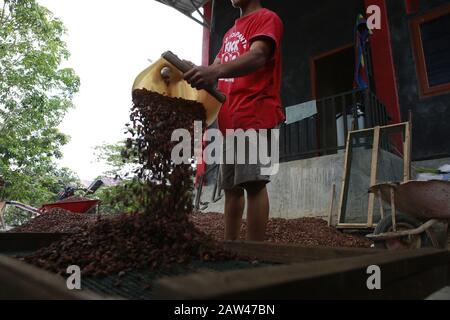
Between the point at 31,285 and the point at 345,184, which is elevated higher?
the point at 345,184

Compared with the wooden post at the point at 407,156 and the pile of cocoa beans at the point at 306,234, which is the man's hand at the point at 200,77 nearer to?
the pile of cocoa beans at the point at 306,234

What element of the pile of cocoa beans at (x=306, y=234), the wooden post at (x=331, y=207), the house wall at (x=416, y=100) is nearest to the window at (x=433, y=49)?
the house wall at (x=416, y=100)

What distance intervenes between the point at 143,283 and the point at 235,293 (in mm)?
733

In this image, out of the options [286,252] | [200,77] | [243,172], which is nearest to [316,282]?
[286,252]

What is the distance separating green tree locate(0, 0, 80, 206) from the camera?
10.4 meters

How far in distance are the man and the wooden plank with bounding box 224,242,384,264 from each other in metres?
0.33

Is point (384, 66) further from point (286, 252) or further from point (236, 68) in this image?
point (286, 252)

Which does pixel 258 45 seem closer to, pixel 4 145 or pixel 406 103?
pixel 406 103

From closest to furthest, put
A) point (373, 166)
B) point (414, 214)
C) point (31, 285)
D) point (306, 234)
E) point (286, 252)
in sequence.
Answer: point (31, 285) < point (286, 252) < point (414, 214) < point (306, 234) < point (373, 166)

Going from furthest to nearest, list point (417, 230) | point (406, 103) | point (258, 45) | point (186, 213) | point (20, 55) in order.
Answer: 1. point (20, 55)
2. point (406, 103)
3. point (417, 230)
4. point (258, 45)
5. point (186, 213)

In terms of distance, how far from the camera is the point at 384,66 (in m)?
5.82

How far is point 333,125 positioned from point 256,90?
3629mm

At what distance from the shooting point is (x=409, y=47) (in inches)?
221

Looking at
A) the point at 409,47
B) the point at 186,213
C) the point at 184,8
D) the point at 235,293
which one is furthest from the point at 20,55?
the point at 235,293
